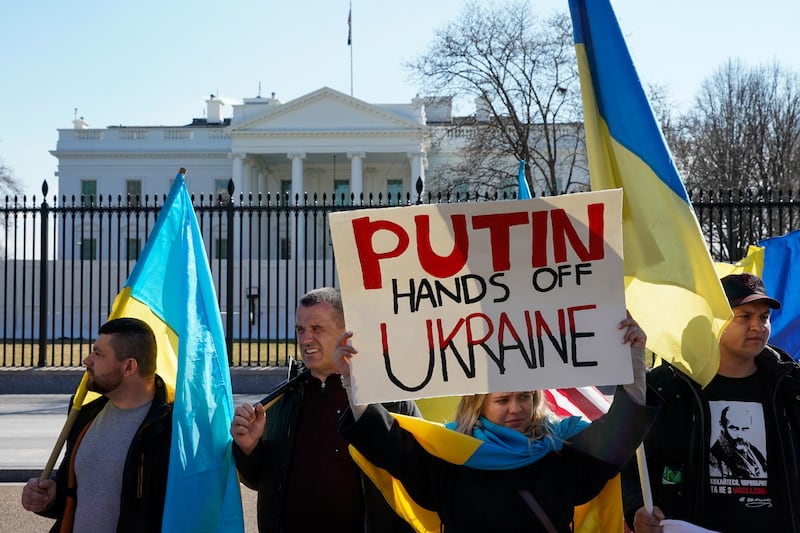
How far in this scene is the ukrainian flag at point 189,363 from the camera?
11.2 ft

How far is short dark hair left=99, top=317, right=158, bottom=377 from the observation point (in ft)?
11.7

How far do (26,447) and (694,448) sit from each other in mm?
7750

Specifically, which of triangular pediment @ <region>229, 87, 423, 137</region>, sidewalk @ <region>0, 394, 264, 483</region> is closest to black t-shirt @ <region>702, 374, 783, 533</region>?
sidewalk @ <region>0, 394, 264, 483</region>

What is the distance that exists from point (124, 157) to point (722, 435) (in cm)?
5570

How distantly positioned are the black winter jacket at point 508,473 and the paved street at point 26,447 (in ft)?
11.6

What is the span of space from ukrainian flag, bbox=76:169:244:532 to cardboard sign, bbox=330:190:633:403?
0.98m

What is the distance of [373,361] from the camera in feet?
9.31

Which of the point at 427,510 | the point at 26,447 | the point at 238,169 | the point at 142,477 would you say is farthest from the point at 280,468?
the point at 238,169

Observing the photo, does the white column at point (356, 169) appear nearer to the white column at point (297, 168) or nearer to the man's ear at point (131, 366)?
the white column at point (297, 168)

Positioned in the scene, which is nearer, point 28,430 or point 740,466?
point 740,466

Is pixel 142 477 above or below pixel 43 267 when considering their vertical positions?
below

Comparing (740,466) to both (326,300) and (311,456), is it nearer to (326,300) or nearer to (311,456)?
(311,456)

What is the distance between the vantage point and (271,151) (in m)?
54.2

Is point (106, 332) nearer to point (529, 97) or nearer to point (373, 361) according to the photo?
point (373, 361)
